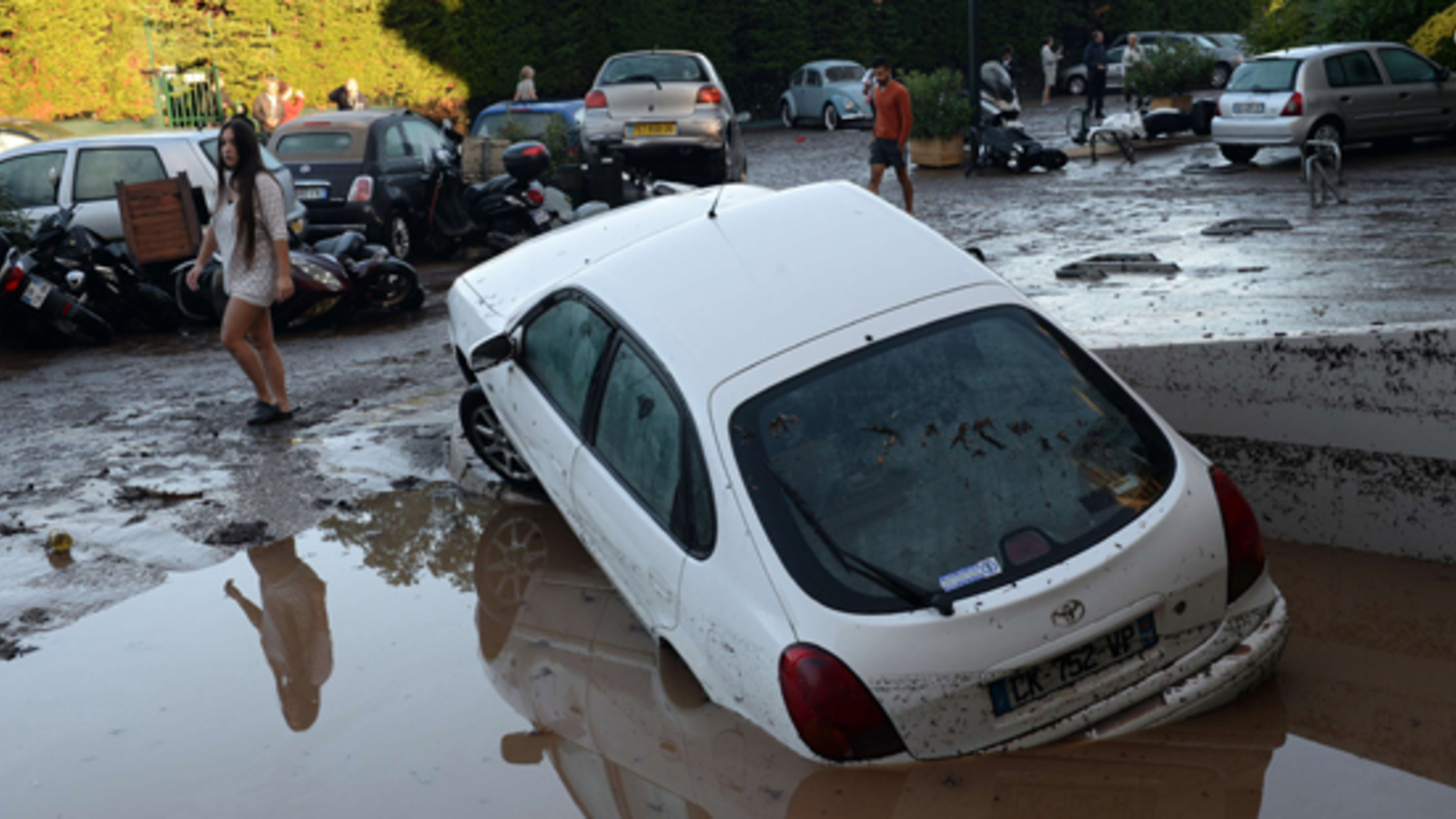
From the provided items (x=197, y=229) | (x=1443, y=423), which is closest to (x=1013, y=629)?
(x=1443, y=423)

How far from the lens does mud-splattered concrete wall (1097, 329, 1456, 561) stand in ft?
16.7

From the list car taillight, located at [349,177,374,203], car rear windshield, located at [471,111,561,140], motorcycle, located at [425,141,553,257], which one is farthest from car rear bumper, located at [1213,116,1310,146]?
car taillight, located at [349,177,374,203]

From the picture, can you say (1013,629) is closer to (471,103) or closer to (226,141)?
(226,141)

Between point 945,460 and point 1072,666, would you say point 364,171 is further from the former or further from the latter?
point 1072,666

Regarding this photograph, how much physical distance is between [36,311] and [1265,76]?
609 inches

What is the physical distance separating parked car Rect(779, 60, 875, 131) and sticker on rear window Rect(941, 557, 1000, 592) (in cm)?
3012

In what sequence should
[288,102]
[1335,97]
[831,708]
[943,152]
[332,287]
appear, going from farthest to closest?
[943,152]
[288,102]
[1335,97]
[332,287]
[831,708]

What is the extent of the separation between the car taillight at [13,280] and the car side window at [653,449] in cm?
831

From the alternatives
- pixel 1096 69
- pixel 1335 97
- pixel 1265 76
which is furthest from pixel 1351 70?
pixel 1096 69

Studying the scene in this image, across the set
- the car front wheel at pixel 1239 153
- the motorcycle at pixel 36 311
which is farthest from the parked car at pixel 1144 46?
the motorcycle at pixel 36 311

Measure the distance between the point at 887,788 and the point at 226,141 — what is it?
19.6ft

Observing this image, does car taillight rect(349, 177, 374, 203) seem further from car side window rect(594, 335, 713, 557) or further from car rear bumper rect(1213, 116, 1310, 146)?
car rear bumper rect(1213, 116, 1310, 146)

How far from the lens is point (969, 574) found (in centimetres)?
381

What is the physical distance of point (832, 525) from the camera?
392 centimetres
